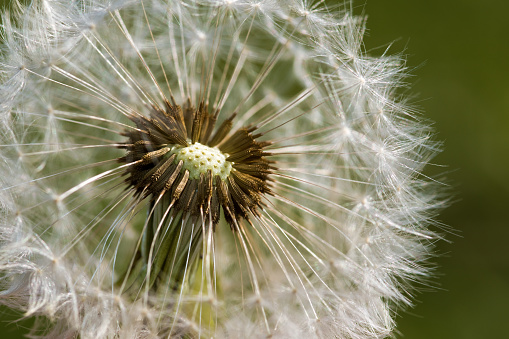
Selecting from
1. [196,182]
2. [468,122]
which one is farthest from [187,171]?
[468,122]

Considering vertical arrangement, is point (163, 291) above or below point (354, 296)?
below

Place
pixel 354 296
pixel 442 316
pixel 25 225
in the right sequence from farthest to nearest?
pixel 442 316, pixel 354 296, pixel 25 225

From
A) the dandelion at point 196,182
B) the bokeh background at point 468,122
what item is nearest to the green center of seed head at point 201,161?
the dandelion at point 196,182

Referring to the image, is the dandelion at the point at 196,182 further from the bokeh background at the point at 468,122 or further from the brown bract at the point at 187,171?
the bokeh background at the point at 468,122

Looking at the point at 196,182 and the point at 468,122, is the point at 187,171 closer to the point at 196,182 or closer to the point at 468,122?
the point at 196,182

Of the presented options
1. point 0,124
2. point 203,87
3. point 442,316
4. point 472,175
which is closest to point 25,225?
point 0,124

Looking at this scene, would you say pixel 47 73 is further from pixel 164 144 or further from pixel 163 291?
pixel 163 291

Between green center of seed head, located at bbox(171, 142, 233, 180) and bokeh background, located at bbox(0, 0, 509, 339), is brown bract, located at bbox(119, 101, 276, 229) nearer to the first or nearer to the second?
green center of seed head, located at bbox(171, 142, 233, 180)
